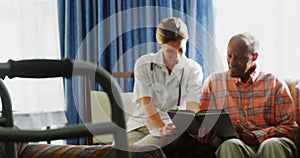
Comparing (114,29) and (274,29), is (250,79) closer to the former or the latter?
(274,29)

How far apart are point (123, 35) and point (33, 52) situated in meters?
0.71

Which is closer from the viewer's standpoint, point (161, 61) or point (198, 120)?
point (198, 120)

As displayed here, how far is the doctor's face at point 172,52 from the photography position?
2.35m

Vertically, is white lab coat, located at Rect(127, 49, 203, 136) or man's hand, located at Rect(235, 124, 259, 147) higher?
white lab coat, located at Rect(127, 49, 203, 136)

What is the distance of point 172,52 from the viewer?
7.76 feet

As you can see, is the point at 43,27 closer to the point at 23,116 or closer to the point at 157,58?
the point at 23,116

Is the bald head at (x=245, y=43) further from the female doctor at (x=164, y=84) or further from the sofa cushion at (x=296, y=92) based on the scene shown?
the sofa cushion at (x=296, y=92)

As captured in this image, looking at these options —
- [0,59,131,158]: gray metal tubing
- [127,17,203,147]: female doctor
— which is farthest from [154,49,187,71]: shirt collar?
[0,59,131,158]: gray metal tubing

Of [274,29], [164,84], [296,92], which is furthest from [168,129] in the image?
[274,29]

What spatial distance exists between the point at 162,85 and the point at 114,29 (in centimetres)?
131

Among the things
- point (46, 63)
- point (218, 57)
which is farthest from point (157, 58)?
point (46, 63)

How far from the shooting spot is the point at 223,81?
8.21 feet

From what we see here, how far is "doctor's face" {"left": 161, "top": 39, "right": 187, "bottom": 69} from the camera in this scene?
235 cm

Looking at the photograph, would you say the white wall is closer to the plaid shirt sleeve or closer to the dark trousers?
the plaid shirt sleeve
